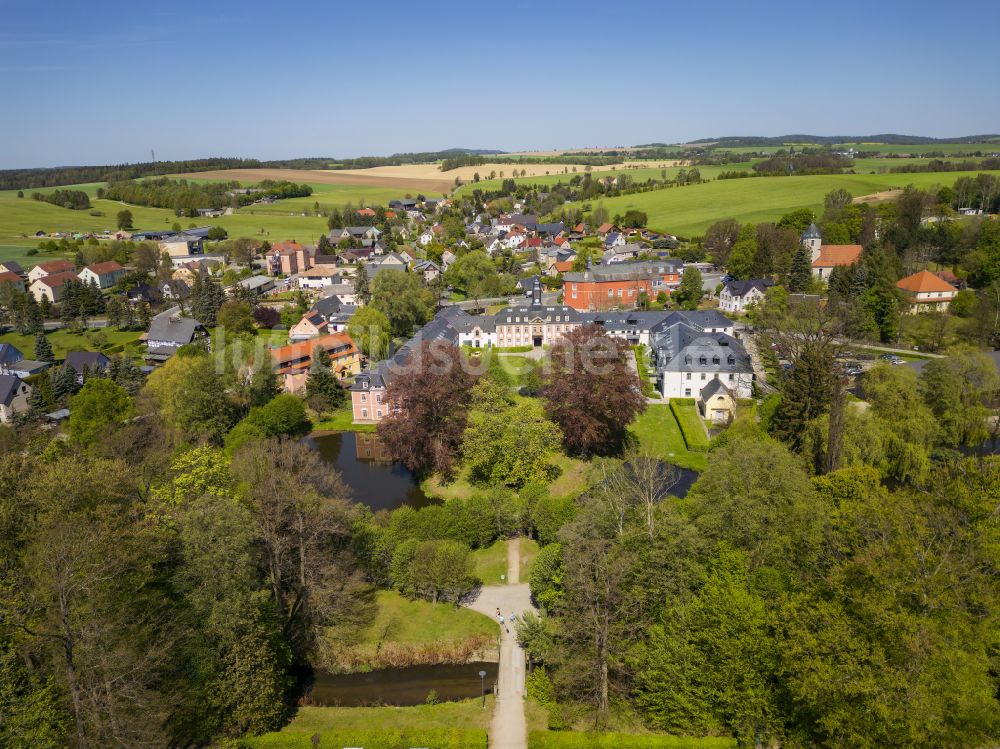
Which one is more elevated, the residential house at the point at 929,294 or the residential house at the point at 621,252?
the residential house at the point at 621,252

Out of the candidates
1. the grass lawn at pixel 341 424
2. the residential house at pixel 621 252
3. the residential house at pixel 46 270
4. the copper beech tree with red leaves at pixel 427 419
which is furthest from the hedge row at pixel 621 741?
the residential house at pixel 46 270

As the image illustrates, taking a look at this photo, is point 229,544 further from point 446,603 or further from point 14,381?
point 14,381

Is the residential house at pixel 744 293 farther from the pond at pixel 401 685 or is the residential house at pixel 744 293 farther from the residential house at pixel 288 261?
the residential house at pixel 288 261

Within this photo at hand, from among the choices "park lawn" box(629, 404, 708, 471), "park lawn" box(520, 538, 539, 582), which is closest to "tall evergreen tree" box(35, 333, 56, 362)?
"park lawn" box(520, 538, 539, 582)

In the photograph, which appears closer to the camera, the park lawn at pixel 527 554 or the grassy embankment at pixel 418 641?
the grassy embankment at pixel 418 641

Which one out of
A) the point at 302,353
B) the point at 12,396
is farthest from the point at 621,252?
the point at 12,396

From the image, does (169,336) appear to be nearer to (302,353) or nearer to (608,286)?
(302,353)
